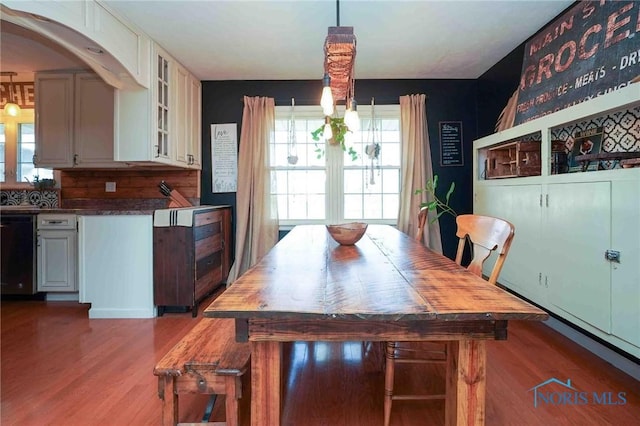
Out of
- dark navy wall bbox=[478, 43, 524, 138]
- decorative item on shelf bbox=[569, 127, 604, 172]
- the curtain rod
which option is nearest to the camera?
decorative item on shelf bbox=[569, 127, 604, 172]

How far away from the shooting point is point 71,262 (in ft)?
11.2

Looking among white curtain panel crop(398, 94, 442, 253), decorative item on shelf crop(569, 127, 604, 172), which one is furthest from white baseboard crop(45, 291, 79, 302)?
decorative item on shelf crop(569, 127, 604, 172)

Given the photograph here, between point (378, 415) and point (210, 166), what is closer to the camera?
point (378, 415)

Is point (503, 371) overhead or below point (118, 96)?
below

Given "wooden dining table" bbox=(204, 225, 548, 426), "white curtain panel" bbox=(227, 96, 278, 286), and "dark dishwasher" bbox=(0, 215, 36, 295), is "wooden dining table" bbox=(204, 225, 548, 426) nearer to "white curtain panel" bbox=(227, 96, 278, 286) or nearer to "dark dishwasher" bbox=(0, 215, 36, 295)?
"white curtain panel" bbox=(227, 96, 278, 286)

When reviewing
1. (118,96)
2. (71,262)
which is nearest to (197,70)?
(118,96)

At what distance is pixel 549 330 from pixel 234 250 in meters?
3.22

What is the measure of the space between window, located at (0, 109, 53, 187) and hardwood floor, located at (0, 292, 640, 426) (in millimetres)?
2108

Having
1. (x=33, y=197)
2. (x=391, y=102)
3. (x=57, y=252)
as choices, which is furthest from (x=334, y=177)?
(x=33, y=197)

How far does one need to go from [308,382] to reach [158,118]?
8.71ft

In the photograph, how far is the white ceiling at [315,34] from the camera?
8.47ft

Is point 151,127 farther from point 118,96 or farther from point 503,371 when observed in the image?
point 503,371

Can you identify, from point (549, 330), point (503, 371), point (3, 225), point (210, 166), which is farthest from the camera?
point (210, 166)

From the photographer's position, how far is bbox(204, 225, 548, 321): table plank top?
95cm
